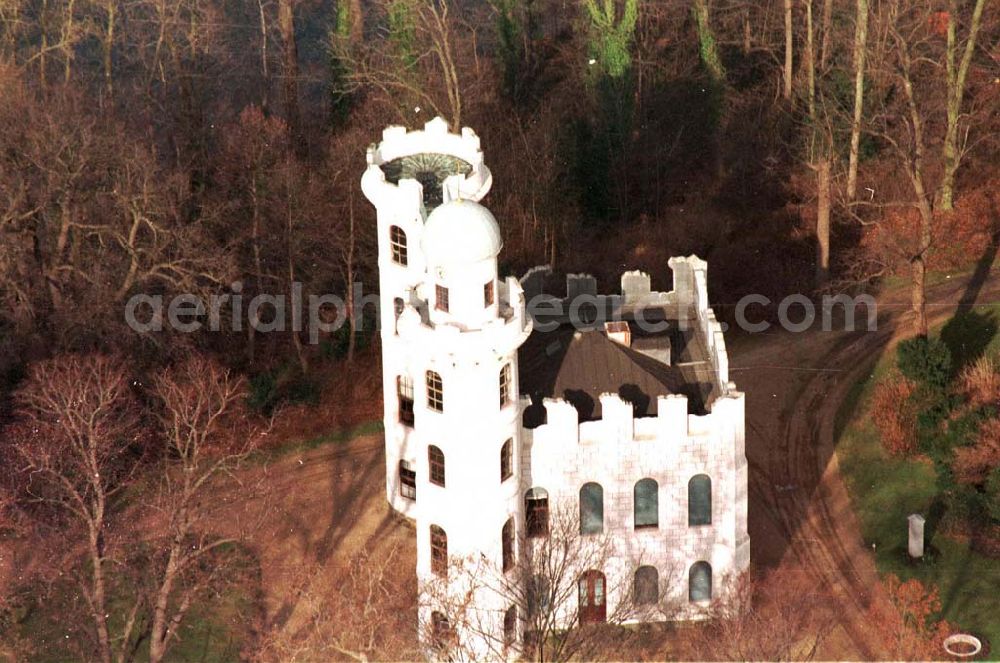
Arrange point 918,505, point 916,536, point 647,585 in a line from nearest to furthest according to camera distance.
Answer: point 647,585 → point 916,536 → point 918,505

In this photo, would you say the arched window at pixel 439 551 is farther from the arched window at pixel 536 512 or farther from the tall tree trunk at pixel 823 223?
the tall tree trunk at pixel 823 223

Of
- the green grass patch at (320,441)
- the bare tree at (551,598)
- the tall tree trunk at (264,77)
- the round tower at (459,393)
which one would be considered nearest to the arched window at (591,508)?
the bare tree at (551,598)

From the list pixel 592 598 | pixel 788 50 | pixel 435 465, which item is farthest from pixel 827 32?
pixel 435 465

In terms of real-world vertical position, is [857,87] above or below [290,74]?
below

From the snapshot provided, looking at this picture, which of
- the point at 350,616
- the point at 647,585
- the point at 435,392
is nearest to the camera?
the point at 435,392

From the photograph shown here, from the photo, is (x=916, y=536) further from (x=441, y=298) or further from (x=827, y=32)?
(x=827, y=32)

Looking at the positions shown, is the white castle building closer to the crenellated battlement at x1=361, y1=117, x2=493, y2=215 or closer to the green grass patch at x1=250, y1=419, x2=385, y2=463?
the crenellated battlement at x1=361, y1=117, x2=493, y2=215

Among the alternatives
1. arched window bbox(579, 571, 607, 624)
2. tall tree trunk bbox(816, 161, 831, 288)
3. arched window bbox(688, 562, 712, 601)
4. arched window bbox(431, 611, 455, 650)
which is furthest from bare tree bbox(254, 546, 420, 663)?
tall tree trunk bbox(816, 161, 831, 288)
